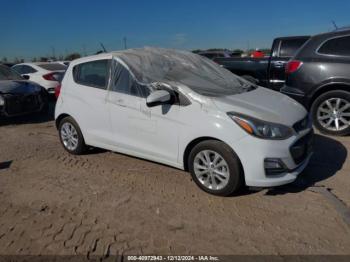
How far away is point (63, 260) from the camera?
9.11ft

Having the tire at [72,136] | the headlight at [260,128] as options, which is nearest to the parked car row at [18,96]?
the tire at [72,136]

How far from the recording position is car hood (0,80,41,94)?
301 inches

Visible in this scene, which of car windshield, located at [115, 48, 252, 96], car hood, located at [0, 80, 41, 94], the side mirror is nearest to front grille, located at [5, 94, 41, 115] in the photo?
car hood, located at [0, 80, 41, 94]

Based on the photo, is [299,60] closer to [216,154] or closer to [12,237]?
[216,154]

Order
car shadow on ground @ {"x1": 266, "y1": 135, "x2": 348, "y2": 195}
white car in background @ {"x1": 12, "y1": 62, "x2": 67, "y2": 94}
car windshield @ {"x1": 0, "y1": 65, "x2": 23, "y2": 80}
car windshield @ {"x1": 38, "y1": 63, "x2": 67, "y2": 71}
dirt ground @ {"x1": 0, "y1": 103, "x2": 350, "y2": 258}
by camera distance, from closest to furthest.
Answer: dirt ground @ {"x1": 0, "y1": 103, "x2": 350, "y2": 258}, car shadow on ground @ {"x1": 266, "y1": 135, "x2": 348, "y2": 195}, car windshield @ {"x1": 0, "y1": 65, "x2": 23, "y2": 80}, white car in background @ {"x1": 12, "y1": 62, "x2": 67, "y2": 94}, car windshield @ {"x1": 38, "y1": 63, "x2": 67, "y2": 71}

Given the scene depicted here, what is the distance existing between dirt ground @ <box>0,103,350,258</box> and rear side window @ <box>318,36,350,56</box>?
1764 millimetres

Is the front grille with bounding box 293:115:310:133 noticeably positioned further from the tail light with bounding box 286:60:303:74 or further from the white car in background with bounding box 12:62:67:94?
the white car in background with bounding box 12:62:67:94

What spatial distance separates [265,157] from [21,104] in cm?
645

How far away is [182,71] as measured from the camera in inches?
174

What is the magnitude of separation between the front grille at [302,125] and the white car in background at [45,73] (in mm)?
8040

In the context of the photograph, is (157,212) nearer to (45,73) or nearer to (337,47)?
(337,47)

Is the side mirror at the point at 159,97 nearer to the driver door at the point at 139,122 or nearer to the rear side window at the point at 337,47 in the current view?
the driver door at the point at 139,122

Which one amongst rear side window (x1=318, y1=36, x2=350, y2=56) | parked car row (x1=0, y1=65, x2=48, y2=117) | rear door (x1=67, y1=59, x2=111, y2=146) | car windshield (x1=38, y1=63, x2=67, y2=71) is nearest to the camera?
rear door (x1=67, y1=59, x2=111, y2=146)

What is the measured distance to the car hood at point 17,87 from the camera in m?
7.64
